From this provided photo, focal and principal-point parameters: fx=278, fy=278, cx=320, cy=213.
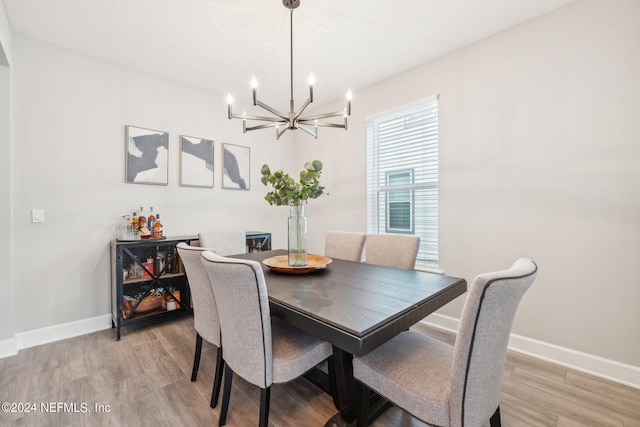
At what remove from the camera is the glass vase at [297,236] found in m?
1.85

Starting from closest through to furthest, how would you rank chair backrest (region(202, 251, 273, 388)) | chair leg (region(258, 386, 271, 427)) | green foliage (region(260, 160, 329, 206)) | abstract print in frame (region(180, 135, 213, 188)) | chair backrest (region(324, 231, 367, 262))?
chair backrest (region(202, 251, 273, 388)) → chair leg (region(258, 386, 271, 427)) → green foliage (region(260, 160, 329, 206)) → chair backrest (region(324, 231, 367, 262)) → abstract print in frame (region(180, 135, 213, 188))

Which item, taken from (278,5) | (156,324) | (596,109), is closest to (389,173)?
(596,109)

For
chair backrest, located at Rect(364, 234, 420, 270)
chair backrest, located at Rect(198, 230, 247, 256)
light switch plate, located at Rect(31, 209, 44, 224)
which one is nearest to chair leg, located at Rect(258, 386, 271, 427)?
chair backrest, located at Rect(364, 234, 420, 270)

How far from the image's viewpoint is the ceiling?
2029mm

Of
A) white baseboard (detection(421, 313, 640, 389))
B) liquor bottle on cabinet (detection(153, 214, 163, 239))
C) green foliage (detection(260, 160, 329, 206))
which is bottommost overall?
white baseboard (detection(421, 313, 640, 389))

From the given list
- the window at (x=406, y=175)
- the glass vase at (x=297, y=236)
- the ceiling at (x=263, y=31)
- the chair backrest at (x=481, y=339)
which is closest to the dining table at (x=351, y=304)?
the glass vase at (x=297, y=236)

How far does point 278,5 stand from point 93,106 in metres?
2.06

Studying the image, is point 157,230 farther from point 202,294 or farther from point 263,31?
point 263,31

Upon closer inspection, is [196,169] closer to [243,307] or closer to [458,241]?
[243,307]

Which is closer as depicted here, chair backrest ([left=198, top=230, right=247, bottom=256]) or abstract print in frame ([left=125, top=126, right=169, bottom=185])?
chair backrest ([left=198, top=230, right=247, bottom=256])

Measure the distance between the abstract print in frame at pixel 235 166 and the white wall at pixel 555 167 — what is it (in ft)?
7.86

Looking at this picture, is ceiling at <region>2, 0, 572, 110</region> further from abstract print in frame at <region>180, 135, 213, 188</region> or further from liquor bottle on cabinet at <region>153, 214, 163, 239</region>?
liquor bottle on cabinet at <region>153, 214, 163, 239</region>

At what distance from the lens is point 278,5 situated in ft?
6.57

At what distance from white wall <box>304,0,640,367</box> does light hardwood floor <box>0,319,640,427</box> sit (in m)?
0.40
